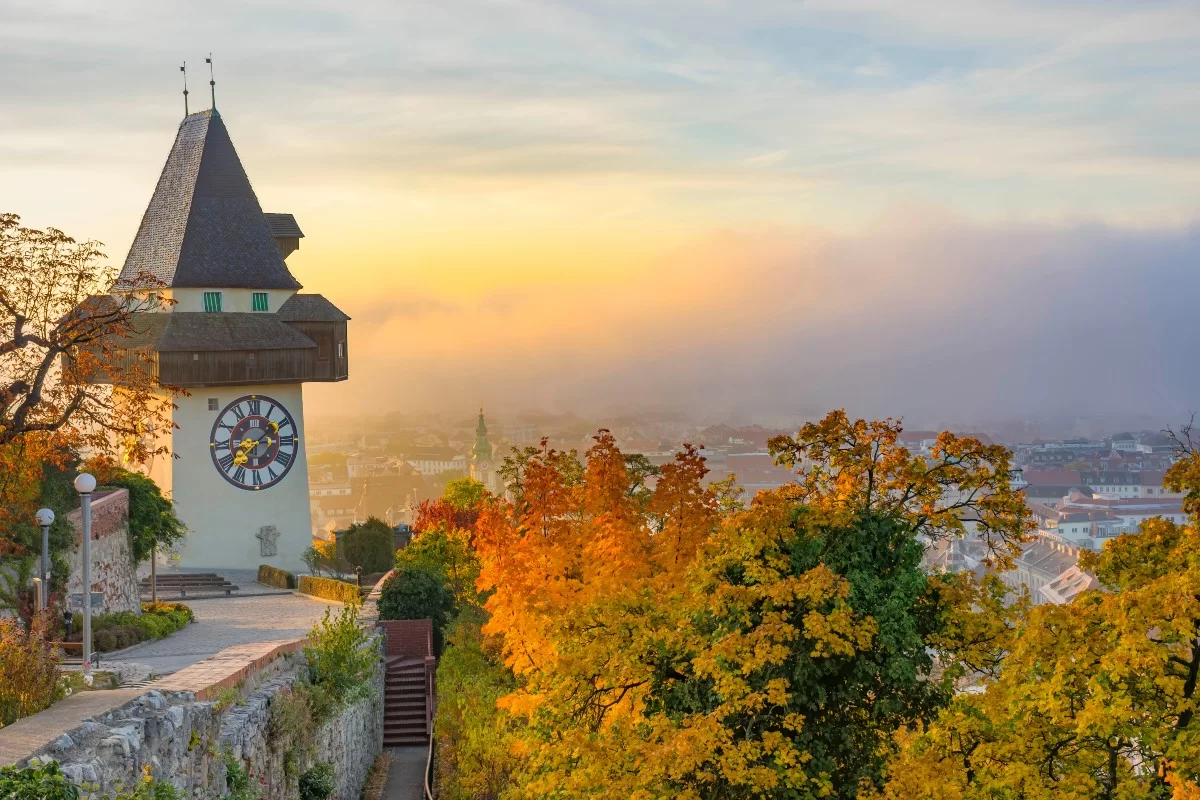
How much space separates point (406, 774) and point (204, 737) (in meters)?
11.3

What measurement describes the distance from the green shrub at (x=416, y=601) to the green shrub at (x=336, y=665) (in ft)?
34.5

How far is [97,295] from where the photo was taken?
60.0 feet

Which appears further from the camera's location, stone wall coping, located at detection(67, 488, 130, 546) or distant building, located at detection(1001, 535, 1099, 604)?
distant building, located at detection(1001, 535, 1099, 604)

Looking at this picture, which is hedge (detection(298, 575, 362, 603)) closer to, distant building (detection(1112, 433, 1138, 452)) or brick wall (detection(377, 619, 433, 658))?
brick wall (detection(377, 619, 433, 658))

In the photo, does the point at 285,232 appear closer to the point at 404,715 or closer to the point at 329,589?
the point at 329,589

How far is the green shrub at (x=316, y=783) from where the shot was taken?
1462 cm

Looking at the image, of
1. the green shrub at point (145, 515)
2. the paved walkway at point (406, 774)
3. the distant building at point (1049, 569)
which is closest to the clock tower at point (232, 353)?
the green shrub at point (145, 515)

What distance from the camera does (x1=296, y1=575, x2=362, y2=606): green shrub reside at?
108 feet

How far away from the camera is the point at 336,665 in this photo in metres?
16.7

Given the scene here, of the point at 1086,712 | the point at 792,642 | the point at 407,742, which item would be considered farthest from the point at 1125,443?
the point at 1086,712

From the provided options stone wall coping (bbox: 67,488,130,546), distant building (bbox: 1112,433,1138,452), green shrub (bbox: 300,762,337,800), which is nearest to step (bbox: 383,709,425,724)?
stone wall coping (bbox: 67,488,130,546)

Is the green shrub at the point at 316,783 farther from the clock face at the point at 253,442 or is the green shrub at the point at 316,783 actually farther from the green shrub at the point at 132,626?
the clock face at the point at 253,442

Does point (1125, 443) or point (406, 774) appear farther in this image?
point (1125, 443)

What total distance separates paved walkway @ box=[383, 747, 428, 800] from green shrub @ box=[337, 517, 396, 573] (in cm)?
2010
